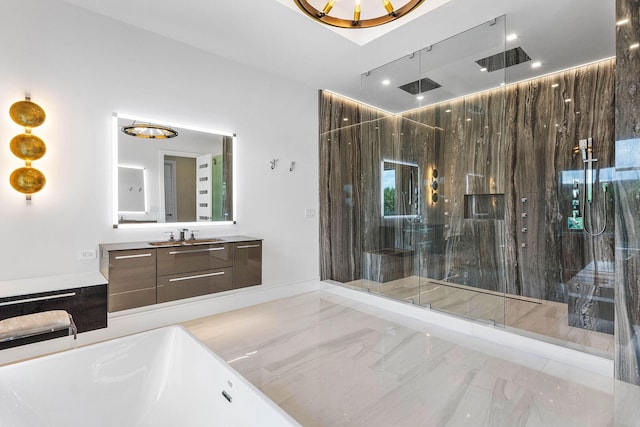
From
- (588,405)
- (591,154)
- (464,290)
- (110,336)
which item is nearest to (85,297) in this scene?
(110,336)

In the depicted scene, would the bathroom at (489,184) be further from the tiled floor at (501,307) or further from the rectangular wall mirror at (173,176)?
the rectangular wall mirror at (173,176)

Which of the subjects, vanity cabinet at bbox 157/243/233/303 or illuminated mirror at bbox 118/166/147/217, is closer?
vanity cabinet at bbox 157/243/233/303

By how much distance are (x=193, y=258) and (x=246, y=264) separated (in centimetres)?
64

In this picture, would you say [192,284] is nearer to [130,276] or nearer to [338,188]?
[130,276]

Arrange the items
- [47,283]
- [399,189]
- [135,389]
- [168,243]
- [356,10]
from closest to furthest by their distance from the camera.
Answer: [135,389], [356,10], [47,283], [168,243], [399,189]

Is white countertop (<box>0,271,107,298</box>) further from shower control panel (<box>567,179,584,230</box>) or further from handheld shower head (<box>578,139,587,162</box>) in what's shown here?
handheld shower head (<box>578,139,587,162</box>)

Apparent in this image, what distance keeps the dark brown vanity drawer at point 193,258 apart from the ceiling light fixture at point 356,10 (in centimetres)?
245

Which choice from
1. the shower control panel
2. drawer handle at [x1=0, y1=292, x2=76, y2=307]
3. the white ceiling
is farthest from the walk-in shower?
drawer handle at [x1=0, y1=292, x2=76, y2=307]

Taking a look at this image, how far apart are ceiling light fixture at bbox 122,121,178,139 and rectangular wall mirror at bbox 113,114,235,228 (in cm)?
1

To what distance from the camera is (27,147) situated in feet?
9.14

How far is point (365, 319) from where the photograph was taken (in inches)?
149

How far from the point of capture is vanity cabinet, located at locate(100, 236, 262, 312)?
2982 mm

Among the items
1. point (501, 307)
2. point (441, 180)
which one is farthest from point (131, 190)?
point (501, 307)

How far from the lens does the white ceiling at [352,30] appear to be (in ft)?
9.84
